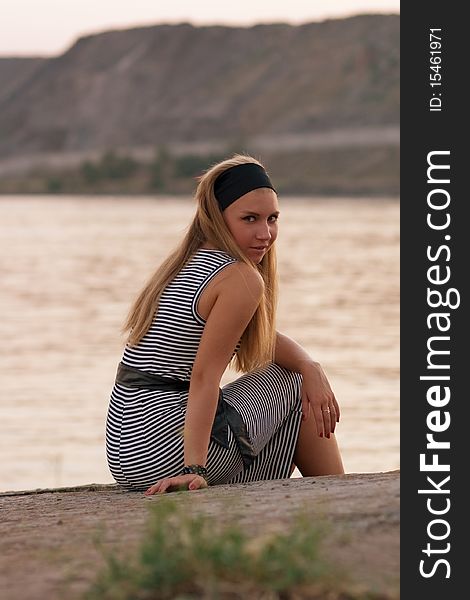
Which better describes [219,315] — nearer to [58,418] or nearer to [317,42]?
[58,418]

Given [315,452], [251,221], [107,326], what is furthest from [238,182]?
[107,326]

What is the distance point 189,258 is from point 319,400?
0.73 metres

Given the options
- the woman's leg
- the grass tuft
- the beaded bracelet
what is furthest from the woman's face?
the grass tuft

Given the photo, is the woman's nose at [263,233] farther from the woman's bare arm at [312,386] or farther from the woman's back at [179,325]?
the woman's bare arm at [312,386]

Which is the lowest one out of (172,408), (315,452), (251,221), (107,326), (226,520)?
(226,520)

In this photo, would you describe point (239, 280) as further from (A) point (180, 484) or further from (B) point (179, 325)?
(A) point (180, 484)

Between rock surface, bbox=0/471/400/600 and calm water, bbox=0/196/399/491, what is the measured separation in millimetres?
3716

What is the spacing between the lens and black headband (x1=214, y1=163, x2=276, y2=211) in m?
5.04

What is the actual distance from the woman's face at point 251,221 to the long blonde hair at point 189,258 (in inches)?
1.6

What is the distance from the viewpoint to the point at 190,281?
491 cm

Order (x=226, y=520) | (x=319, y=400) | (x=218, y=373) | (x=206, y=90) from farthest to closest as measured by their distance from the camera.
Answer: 1. (x=206, y=90)
2. (x=319, y=400)
3. (x=218, y=373)
4. (x=226, y=520)

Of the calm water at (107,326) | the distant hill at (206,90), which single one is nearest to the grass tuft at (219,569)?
the calm water at (107,326)

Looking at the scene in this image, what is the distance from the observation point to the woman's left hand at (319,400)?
16.8 ft

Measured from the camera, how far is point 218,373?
4.72 m
